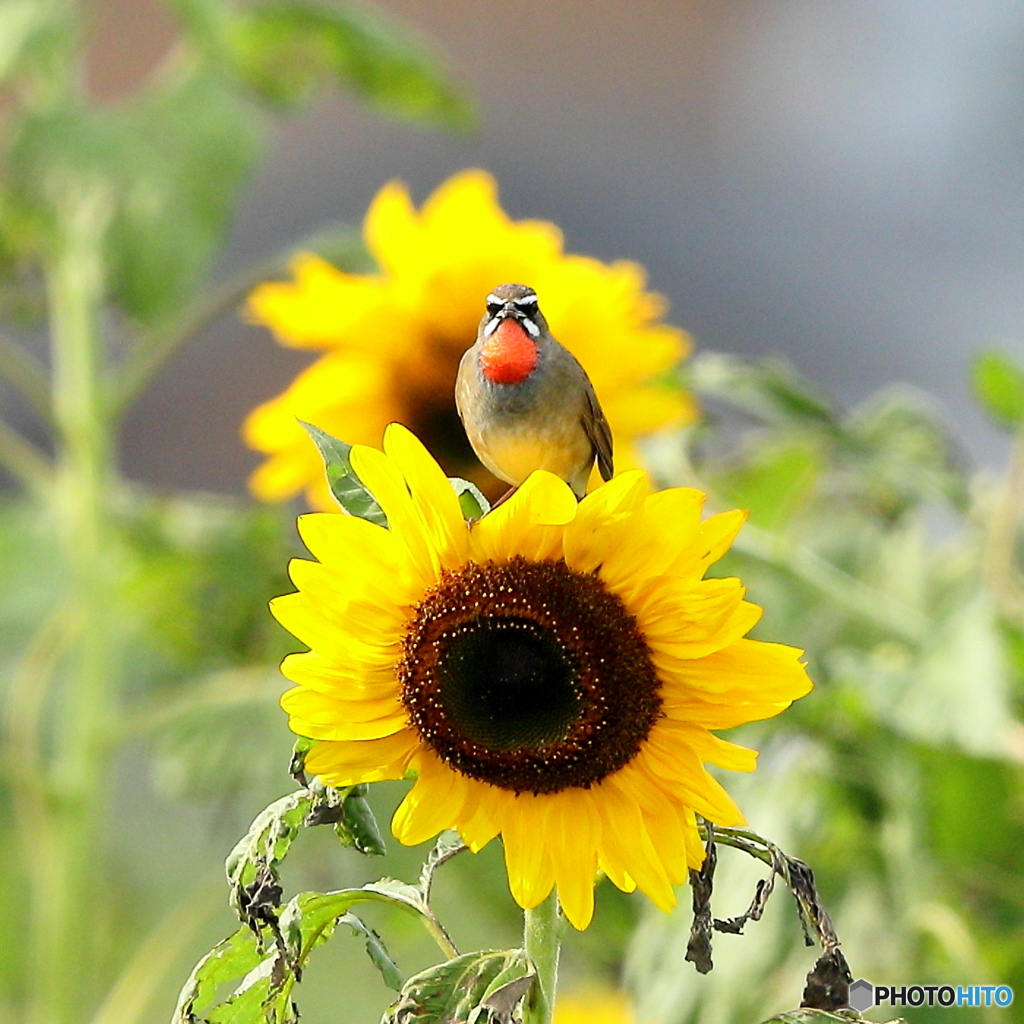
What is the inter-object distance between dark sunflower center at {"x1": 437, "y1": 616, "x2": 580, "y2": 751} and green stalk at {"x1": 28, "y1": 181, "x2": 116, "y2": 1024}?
44cm

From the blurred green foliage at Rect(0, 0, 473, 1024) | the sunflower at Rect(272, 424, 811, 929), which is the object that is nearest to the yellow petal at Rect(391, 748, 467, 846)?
the sunflower at Rect(272, 424, 811, 929)

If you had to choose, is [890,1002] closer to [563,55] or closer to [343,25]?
[343,25]

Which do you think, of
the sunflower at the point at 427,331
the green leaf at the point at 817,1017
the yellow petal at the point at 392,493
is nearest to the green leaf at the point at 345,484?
the yellow petal at the point at 392,493

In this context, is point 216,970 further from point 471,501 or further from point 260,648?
point 260,648

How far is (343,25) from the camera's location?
76 centimetres

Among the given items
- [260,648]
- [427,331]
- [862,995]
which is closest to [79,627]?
[260,648]

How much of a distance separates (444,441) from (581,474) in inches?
5.1

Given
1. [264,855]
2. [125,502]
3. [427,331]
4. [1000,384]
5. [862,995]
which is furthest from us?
[125,502]

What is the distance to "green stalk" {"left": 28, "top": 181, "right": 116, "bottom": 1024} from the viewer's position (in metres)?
0.66

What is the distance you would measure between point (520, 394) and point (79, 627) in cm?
48

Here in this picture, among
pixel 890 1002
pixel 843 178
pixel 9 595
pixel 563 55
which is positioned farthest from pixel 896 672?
pixel 563 55

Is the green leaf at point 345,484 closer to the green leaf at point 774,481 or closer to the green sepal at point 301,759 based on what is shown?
the green sepal at point 301,759

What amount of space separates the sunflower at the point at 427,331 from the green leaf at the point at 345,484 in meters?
0.22

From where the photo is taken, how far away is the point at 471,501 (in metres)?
0.27
